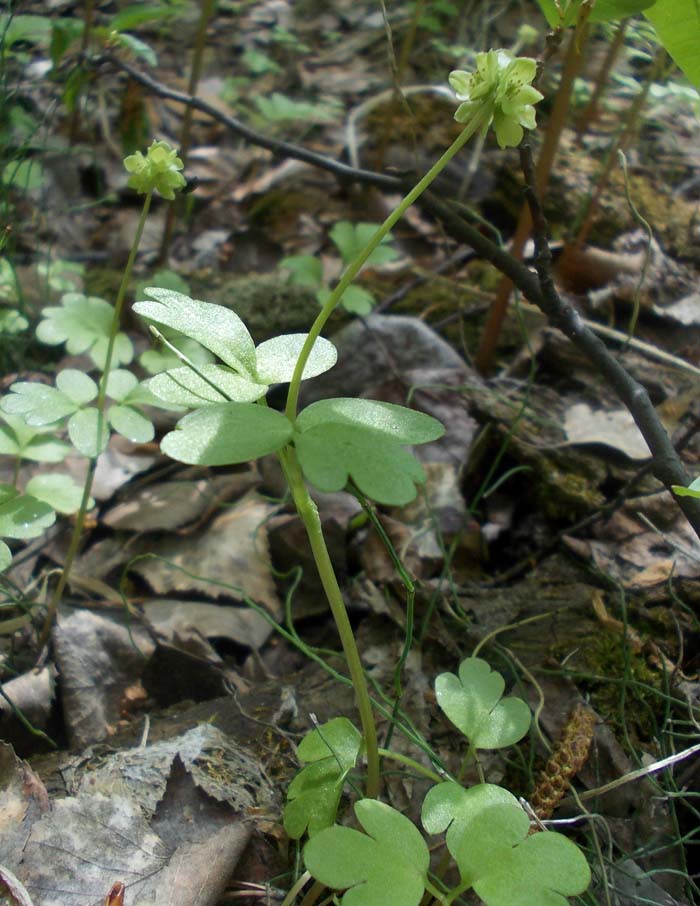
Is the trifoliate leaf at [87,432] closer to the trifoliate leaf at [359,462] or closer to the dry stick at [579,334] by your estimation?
the trifoliate leaf at [359,462]

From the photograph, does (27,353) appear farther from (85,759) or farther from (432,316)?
(85,759)

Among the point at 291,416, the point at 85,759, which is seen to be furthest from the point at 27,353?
the point at 291,416

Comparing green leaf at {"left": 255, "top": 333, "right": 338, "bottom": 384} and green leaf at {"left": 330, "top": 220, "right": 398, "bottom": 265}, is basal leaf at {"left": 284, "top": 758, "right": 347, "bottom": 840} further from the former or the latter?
green leaf at {"left": 330, "top": 220, "right": 398, "bottom": 265}

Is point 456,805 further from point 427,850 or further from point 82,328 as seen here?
point 82,328

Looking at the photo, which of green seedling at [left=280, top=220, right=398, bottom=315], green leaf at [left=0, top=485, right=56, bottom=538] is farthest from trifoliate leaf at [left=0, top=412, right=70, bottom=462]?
green seedling at [left=280, top=220, right=398, bottom=315]

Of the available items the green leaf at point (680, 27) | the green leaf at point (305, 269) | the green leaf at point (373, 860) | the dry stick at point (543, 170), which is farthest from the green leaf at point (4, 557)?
the green leaf at point (305, 269)

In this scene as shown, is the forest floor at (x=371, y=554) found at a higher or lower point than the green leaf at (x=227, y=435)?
lower
